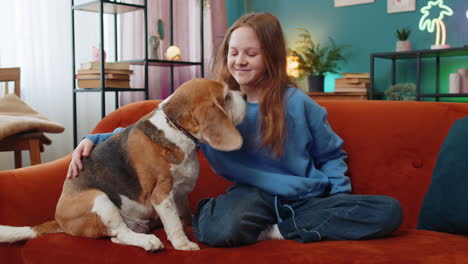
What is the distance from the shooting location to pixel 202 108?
4.67 feet

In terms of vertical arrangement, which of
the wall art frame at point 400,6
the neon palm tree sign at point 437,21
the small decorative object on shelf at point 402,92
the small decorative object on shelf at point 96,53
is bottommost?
the small decorative object on shelf at point 402,92

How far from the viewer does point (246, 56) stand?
1722mm

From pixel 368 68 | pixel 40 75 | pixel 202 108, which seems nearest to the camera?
pixel 202 108

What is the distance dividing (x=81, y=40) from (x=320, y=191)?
2.91 metres

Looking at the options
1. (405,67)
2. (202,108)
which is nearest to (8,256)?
(202,108)

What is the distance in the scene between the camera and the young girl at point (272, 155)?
5.11 ft

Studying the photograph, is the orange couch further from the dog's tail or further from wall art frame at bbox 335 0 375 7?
wall art frame at bbox 335 0 375 7

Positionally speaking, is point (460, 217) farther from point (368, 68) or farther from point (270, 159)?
point (368, 68)

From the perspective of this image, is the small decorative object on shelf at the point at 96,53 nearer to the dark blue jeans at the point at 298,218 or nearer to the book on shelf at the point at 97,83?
the book on shelf at the point at 97,83

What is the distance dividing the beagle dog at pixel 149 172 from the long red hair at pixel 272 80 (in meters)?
0.16

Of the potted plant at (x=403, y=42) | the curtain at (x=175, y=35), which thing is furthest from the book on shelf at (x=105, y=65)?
the potted plant at (x=403, y=42)

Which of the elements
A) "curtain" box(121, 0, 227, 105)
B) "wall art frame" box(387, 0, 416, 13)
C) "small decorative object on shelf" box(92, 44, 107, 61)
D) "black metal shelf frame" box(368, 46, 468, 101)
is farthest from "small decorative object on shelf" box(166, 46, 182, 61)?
"wall art frame" box(387, 0, 416, 13)

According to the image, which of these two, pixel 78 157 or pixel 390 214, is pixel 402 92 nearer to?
pixel 390 214

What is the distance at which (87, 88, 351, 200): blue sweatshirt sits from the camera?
1.67m
